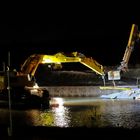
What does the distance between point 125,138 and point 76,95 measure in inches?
1374

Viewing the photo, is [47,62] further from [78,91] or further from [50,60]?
[78,91]

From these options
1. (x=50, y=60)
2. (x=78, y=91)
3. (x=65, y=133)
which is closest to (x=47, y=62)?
(x=50, y=60)

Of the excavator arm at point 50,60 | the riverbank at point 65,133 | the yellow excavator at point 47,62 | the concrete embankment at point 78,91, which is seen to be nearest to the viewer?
the riverbank at point 65,133

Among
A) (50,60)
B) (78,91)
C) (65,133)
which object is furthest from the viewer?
(78,91)

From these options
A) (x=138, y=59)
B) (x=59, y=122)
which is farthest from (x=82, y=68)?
(x=59, y=122)

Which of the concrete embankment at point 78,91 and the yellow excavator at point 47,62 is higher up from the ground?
the yellow excavator at point 47,62

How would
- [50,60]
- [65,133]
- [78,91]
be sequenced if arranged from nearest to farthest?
[65,133], [50,60], [78,91]

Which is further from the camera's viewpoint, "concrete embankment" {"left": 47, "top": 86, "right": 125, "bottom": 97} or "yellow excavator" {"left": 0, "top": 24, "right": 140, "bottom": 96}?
"concrete embankment" {"left": 47, "top": 86, "right": 125, "bottom": 97}

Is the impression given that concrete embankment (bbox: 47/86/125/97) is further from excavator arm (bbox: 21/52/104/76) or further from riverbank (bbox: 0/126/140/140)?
riverbank (bbox: 0/126/140/140)

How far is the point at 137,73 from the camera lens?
59250 millimetres

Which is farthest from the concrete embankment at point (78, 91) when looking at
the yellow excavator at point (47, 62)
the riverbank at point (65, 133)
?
the riverbank at point (65, 133)

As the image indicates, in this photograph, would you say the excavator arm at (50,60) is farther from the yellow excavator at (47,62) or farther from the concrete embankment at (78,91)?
the concrete embankment at (78,91)

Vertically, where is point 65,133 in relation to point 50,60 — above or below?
below

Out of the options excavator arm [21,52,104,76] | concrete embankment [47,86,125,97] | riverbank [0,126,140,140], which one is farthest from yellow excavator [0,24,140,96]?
riverbank [0,126,140,140]
